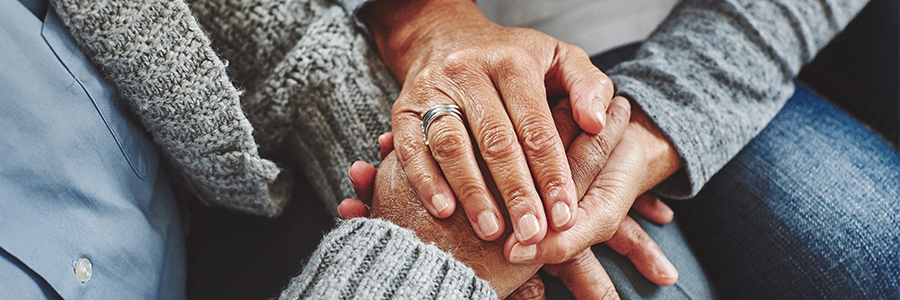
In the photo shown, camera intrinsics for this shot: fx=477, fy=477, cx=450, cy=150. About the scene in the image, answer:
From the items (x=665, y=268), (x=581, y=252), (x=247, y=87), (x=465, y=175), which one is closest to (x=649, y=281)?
(x=665, y=268)

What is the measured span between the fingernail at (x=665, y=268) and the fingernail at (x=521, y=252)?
247 mm

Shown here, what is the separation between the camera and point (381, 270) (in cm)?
58

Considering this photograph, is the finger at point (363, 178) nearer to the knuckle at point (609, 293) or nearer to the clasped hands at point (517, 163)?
the clasped hands at point (517, 163)

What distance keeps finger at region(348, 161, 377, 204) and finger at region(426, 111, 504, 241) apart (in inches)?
4.5

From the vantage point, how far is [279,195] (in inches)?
32.4

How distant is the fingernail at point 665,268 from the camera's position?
0.75 meters

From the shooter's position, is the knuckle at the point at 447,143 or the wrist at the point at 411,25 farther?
the wrist at the point at 411,25

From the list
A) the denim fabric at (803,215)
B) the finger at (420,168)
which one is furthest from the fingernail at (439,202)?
the denim fabric at (803,215)

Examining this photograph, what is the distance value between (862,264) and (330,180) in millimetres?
881

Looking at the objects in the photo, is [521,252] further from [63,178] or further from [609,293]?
[63,178]

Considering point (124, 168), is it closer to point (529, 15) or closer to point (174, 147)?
point (174, 147)

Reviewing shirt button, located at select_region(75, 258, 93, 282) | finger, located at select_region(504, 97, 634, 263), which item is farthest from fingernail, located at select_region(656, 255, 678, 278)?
shirt button, located at select_region(75, 258, 93, 282)

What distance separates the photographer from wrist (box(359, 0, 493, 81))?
833mm

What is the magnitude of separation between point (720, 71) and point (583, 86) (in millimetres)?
300
